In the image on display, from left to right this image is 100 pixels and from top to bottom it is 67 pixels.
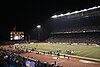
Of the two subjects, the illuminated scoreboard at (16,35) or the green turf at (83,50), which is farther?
the illuminated scoreboard at (16,35)

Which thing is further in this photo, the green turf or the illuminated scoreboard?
the illuminated scoreboard

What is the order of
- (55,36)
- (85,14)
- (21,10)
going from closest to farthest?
1. (21,10)
2. (85,14)
3. (55,36)

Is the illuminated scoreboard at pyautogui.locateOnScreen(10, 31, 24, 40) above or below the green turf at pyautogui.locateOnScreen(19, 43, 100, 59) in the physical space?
above

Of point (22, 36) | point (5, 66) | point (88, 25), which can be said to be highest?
point (88, 25)

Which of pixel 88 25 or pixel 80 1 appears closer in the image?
pixel 80 1

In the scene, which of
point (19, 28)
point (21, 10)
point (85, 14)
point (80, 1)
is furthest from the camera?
point (19, 28)

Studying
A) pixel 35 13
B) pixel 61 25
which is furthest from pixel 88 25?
pixel 35 13

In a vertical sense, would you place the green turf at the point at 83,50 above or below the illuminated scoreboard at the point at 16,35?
below

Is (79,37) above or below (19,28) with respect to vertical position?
below

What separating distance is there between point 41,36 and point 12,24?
54.8ft

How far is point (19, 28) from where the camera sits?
213ft

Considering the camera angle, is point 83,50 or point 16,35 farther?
point 16,35

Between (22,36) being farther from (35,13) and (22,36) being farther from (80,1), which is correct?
(80,1)

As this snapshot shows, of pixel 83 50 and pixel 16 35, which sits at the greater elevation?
pixel 16 35
